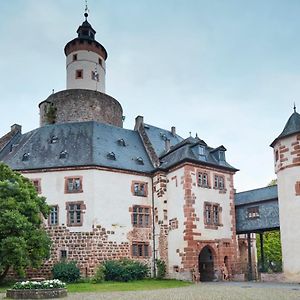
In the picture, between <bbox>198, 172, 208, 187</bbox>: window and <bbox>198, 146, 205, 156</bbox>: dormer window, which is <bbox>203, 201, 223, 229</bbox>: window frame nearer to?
<bbox>198, 172, 208, 187</bbox>: window

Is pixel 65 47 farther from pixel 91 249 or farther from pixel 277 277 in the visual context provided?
pixel 277 277

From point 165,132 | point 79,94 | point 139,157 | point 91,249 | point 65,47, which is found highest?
point 65,47

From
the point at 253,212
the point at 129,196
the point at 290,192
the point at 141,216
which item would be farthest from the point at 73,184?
the point at 290,192

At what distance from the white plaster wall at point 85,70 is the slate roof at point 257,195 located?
57.3 ft

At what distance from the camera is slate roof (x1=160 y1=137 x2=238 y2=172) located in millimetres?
35531

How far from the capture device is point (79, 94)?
140 feet

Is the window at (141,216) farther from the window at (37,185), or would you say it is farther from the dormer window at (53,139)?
the dormer window at (53,139)

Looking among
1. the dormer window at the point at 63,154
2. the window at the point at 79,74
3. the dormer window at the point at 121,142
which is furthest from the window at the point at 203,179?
the window at the point at 79,74

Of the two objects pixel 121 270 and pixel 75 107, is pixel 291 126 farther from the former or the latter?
pixel 75 107

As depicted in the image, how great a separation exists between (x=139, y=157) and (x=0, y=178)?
12.5 metres

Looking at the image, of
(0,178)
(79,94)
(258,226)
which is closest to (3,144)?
(79,94)

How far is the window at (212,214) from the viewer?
34906 millimetres

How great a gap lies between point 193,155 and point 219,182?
335cm

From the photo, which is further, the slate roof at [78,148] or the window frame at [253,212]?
the slate roof at [78,148]
